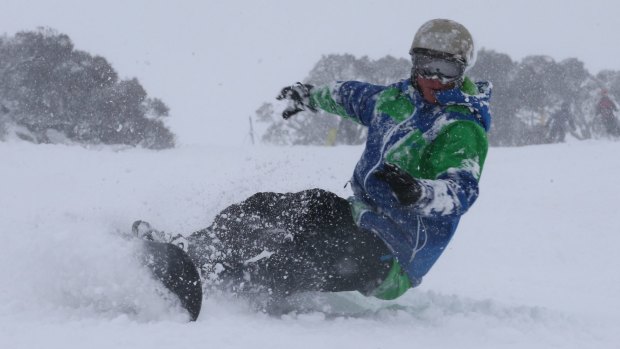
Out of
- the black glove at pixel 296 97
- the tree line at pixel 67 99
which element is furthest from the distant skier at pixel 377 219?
the tree line at pixel 67 99

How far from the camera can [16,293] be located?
2.43 meters

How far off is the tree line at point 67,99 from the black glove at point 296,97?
66.4ft

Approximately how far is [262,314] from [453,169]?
1.06 meters

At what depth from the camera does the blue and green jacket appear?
2.66m

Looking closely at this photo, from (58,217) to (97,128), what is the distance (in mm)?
21183

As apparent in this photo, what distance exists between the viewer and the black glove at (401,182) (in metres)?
2.44

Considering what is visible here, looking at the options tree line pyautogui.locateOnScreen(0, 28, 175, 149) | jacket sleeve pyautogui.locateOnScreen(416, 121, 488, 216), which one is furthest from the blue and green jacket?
tree line pyautogui.locateOnScreen(0, 28, 175, 149)

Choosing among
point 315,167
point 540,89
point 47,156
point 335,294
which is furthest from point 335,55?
point 335,294

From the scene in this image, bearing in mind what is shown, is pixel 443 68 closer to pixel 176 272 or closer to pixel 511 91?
pixel 176 272

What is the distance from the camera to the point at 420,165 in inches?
116

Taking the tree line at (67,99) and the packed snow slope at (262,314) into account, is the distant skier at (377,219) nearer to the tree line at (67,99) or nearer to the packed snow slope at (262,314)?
the packed snow slope at (262,314)

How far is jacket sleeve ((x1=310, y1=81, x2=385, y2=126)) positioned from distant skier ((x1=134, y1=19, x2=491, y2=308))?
6.4 inches

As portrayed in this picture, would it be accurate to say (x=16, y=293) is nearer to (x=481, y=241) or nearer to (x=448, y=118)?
(x=448, y=118)

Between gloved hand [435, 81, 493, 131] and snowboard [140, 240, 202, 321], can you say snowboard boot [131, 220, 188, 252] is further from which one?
gloved hand [435, 81, 493, 131]
